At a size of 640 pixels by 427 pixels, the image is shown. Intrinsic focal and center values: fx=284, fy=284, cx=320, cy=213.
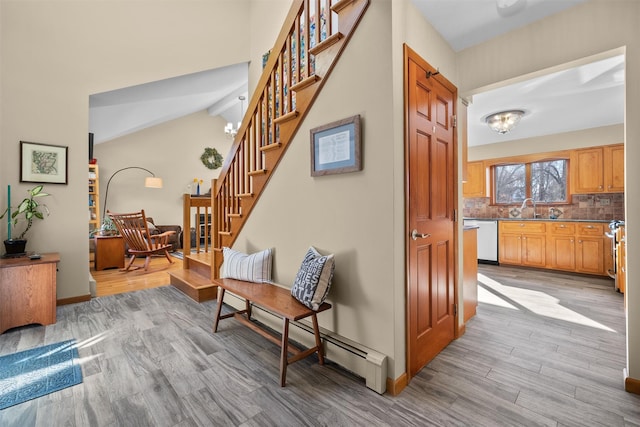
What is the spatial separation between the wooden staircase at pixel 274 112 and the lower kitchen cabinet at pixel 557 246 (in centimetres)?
482

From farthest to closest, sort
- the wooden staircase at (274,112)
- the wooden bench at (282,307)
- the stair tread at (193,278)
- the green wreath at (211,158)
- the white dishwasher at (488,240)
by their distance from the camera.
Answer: the green wreath at (211,158), the white dishwasher at (488,240), the stair tread at (193,278), the wooden staircase at (274,112), the wooden bench at (282,307)

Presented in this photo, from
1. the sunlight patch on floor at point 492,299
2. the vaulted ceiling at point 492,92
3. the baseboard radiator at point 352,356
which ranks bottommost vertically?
the sunlight patch on floor at point 492,299

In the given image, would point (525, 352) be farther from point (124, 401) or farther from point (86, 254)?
point (86, 254)

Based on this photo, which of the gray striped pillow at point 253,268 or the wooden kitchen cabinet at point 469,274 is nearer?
the gray striped pillow at point 253,268

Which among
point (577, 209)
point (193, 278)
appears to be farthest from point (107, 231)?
point (577, 209)

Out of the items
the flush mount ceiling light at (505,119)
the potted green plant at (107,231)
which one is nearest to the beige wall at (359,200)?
the flush mount ceiling light at (505,119)

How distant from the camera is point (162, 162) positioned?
745 cm

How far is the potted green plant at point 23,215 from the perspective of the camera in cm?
281

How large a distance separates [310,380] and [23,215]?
3463 mm

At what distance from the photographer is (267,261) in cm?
251

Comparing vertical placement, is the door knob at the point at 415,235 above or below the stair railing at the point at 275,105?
below

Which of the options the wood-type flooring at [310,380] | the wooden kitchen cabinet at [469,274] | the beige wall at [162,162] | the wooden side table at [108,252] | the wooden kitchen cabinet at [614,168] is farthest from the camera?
the beige wall at [162,162]

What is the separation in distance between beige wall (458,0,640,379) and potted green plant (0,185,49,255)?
4458 millimetres

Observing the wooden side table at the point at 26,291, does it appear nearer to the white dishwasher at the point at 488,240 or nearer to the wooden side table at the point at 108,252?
the wooden side table at the point at 108,252
